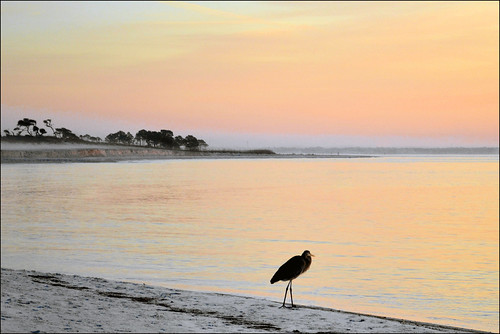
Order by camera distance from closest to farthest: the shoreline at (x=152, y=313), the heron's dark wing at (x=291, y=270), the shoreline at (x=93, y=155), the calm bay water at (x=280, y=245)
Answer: the shoreline at (x=152, y=313) < the heron's dark wing at (x=291, y=270) < the calm bay water at (x=280, y=245) < the shoreline at (x=93, y=155)

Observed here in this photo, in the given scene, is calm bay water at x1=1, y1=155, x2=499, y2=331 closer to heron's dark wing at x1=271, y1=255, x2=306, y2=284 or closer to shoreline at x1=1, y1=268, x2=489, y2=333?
heron's dark wing at x1=271, y1=255, x2=306, y2=284

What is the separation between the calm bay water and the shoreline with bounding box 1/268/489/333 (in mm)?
2599

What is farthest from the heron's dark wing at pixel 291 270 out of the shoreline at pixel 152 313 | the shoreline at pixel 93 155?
the shoreline at pixel 93 155

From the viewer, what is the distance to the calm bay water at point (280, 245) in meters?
16.7

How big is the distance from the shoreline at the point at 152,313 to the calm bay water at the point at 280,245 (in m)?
2.60

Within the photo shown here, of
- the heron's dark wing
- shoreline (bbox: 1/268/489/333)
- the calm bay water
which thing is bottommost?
the calm bay water

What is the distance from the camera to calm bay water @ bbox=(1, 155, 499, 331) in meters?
16.7

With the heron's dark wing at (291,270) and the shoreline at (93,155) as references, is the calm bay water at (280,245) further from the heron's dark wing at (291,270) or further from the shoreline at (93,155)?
the shoreline at (93,155)

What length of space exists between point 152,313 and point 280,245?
527 inches

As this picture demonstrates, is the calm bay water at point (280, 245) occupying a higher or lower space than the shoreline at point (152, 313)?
lower

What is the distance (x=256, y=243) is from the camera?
24906mm

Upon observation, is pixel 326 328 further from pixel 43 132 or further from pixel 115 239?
pixel 43 132

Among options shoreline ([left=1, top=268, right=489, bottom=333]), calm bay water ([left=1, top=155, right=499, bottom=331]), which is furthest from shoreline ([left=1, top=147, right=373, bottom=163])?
shoreline ([left=1, top=268, right=489, bottom=333])

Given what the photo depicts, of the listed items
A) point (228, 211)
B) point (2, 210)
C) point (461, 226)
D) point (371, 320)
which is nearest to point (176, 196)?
point (228, 211)
